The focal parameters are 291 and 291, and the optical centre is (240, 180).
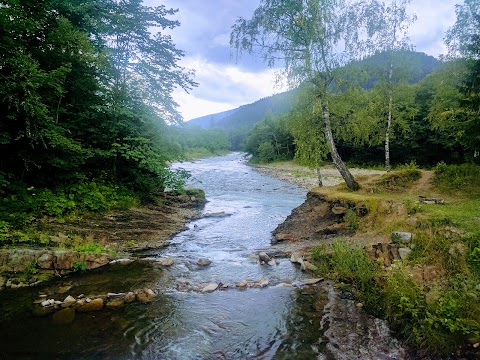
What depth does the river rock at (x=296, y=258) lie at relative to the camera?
9.46 metres

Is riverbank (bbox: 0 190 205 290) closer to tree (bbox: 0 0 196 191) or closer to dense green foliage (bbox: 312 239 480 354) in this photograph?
tree (bbox: 0 0 196 191)

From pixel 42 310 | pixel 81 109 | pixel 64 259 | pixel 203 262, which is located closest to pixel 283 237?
pixel 203 262

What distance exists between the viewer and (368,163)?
169 feet

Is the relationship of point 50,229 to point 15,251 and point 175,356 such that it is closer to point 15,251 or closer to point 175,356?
point 15,251

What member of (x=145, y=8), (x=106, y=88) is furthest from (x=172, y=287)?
(x=145, y=8)

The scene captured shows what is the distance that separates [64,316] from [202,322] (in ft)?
10.0

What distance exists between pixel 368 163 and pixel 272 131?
106ft

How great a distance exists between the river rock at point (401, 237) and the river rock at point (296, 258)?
2.83m

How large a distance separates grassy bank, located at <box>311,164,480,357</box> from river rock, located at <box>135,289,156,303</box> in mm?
4789

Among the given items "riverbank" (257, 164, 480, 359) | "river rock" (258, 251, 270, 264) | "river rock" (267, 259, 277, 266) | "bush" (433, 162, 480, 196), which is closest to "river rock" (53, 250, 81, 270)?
"river rock" (258, 251, 270, 264)

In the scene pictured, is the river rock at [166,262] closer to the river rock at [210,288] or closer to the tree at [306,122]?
the river rock at [210,288]

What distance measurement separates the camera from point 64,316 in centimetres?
641

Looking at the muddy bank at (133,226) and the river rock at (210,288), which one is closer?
the river rock at (210,288)

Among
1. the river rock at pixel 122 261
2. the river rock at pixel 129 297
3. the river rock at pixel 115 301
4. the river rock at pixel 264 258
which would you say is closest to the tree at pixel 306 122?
the river rock at pixel 264 258
